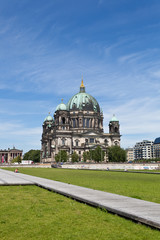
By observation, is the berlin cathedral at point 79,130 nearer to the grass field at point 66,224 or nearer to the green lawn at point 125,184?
the green lawn at point 125,184

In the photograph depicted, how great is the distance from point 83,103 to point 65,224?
149984 mm

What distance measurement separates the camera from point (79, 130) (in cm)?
15250

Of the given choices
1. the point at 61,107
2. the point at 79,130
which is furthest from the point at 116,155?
the point at 61,107

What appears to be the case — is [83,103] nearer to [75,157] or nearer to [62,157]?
[75,157]

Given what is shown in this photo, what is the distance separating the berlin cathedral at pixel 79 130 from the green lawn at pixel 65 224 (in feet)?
426

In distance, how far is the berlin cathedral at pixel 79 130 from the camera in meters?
145

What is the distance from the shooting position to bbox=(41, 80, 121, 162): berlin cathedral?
474ft

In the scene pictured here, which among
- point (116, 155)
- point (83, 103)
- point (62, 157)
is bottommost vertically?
point (62, 157)

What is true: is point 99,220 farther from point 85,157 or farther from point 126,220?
point 85,157

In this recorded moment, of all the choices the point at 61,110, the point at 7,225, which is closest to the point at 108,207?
the point at 7,225

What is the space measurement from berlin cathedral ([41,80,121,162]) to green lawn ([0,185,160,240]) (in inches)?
5111

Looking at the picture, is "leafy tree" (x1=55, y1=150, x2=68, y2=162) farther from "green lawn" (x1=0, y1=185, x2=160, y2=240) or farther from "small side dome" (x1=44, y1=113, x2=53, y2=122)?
"green lawn" (x1=0, y1=185, x2=160, y2=240)

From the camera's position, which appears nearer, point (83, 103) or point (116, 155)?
point (116, 155)

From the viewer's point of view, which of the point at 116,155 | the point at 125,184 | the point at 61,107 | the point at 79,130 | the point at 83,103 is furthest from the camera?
the point at 83,103
